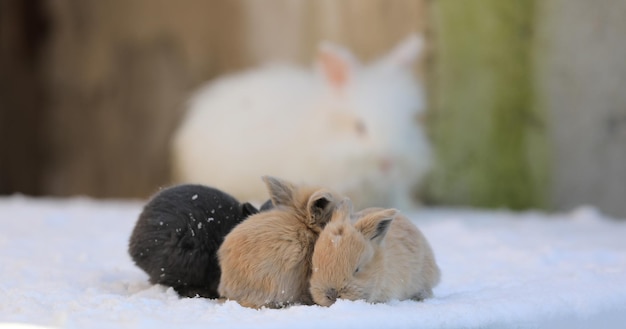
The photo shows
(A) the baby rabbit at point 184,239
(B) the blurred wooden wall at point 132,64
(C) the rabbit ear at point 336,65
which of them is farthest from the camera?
(B) the blurred wooden wall at point 132,64

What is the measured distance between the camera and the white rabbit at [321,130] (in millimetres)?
4676

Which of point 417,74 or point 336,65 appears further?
point 417,74

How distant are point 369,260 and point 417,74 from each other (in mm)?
3088

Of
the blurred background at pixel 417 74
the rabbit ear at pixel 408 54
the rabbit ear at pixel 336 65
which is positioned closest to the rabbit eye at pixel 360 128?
the rabbit ear at pixel 336 65

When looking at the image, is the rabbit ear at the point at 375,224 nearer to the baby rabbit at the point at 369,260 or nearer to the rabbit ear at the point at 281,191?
the baby rabbit at the point at 369,260

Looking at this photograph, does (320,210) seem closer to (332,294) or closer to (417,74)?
(332,294)

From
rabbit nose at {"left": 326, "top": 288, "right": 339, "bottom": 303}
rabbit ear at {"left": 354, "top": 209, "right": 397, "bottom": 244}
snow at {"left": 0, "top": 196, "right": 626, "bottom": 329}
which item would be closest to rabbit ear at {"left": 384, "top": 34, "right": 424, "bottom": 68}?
snow at {"left": 0, "top": 196, "right": 626, "bottom": 329}

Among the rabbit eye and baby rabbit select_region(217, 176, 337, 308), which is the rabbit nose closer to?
baby rabbit select_region(217, 176, 337, 308)

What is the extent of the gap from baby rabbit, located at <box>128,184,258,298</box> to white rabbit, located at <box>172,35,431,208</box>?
1818mm

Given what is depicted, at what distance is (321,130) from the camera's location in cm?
495

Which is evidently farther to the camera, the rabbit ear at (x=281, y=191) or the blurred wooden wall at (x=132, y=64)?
the blurred wooden wall at (x=132, y=64)

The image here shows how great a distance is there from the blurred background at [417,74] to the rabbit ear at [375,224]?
9.24 feet

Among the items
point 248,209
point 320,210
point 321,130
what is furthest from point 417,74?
point 320,210

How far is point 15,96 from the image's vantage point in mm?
7797
